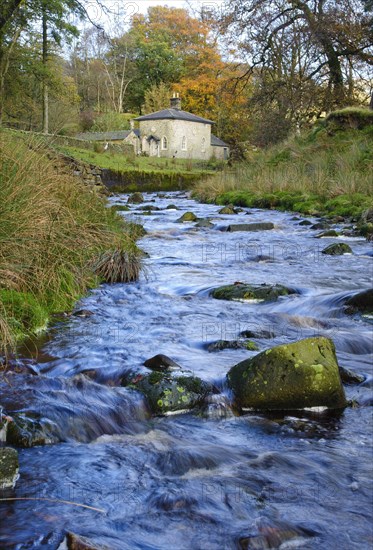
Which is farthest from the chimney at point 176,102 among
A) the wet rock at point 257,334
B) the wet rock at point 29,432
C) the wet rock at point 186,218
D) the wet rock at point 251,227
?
the wet rock at point 29,432

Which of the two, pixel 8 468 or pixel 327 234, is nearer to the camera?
pixel 8 468

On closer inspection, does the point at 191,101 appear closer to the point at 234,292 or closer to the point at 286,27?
the point at 286,27

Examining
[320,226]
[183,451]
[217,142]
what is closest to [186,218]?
[320,226]

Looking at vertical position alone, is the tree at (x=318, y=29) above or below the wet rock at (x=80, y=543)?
above

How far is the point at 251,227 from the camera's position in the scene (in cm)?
Result: 1362

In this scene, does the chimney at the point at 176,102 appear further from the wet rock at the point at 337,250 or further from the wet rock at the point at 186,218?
the wet rock at the point at 337,250

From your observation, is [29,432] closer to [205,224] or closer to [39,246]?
[39,246]

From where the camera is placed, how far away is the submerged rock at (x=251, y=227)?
13.4 m

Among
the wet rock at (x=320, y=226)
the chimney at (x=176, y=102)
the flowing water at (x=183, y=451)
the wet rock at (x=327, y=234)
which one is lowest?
the flowing water at (x=183, y=451)

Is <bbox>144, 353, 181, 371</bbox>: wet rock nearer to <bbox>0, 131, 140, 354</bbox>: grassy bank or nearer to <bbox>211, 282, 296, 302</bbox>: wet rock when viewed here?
<bbox>0, 131, 140, 354</bbox>: grassy bank

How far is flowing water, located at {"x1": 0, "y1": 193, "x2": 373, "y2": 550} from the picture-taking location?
8.01 feet

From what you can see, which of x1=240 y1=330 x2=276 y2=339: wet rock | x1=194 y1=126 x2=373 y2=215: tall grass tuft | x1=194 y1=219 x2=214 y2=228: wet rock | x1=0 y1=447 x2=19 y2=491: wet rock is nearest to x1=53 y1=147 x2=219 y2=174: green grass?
x1=194 y1=126 x2=373 y2=215: tall grass tuft

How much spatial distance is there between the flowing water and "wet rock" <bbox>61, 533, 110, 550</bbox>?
0.10m

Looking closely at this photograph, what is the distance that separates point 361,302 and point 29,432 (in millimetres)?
4104
